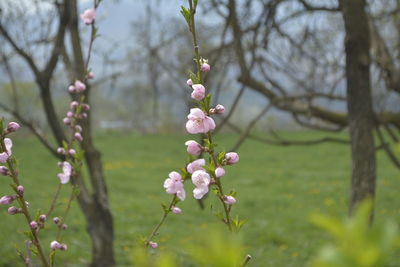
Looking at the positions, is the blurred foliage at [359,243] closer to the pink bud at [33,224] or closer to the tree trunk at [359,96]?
the pink bud at [33,224]

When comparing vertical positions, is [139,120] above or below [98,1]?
below

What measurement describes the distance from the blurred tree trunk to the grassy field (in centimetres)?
85

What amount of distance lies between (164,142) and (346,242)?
70.2 feet

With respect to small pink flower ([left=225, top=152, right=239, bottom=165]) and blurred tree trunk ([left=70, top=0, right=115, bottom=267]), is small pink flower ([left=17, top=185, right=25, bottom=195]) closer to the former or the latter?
small pink flower ([left=225, top=152, right=239, bottom=165])

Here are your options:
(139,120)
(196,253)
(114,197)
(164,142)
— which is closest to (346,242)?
(196,253)

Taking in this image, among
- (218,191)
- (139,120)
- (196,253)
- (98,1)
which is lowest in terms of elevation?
(139,120)

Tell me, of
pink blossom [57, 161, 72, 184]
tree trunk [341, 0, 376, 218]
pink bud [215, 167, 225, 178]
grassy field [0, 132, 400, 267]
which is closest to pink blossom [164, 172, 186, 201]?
pink bud [215, 167, 225, 178]

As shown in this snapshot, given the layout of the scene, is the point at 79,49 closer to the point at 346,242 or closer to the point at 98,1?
the point at 98,1

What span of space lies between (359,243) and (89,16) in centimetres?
255

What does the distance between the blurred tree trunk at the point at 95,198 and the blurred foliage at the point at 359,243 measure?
12.2 feet

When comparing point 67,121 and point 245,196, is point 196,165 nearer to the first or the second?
point 67,121

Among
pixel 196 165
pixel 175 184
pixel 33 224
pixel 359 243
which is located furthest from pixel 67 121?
pixel 359 243

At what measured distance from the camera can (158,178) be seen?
1406cm

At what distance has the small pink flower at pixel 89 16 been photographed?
2604 millimetres
